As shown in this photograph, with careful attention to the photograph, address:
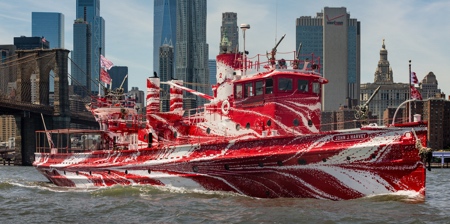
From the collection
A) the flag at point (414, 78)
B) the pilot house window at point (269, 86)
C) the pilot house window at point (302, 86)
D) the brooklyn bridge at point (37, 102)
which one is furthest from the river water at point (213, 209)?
the brooklyn bridge at point (37, 102)

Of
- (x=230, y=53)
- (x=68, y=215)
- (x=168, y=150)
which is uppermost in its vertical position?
(x=230, y=53)

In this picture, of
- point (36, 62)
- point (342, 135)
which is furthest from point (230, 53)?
point (36, 62)

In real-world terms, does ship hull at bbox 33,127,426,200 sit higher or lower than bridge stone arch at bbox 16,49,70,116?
lower

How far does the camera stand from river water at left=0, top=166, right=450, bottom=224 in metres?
24.1

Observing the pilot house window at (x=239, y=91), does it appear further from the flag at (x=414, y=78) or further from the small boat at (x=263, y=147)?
the flag at (x=414, y=78)

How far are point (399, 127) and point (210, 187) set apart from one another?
350 inches

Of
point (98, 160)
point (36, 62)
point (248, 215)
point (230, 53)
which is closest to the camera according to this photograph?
point (248, 215)

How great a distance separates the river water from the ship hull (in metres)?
0.50

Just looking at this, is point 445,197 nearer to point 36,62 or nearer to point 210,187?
point 210,187

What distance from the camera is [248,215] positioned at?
973 inches

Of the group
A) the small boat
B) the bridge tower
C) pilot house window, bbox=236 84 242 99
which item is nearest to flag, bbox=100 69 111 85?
the small boat

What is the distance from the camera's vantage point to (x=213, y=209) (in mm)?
26312

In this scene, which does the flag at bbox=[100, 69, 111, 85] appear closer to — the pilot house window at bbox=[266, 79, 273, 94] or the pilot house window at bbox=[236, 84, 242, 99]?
the pilot house window at bbox=[236, 84, 242, 99]

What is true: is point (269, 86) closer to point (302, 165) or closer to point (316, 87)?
point (316, 87)
